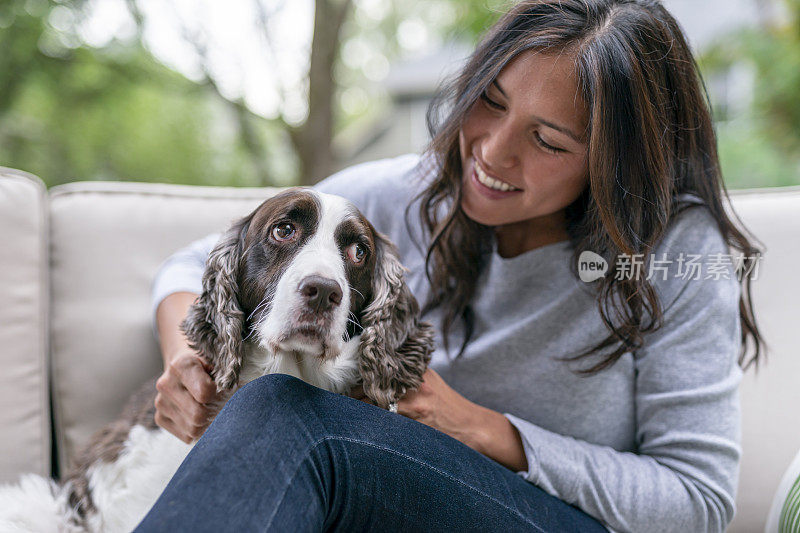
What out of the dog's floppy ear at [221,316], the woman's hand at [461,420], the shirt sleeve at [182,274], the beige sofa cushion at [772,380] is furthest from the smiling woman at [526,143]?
the beige sofa cushion at [772,380]

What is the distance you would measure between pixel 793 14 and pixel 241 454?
5.70 m

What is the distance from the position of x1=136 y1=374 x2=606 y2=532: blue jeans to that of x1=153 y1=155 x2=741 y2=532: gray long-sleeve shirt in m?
0.13

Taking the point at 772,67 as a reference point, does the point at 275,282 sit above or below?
below

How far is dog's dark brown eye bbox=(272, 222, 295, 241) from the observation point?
1228 mm

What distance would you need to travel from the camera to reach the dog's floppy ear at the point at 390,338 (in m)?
1.27

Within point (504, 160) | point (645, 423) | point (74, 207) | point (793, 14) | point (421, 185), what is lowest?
point (645, 423)

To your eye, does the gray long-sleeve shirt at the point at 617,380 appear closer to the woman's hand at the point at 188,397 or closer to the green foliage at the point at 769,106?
the woman's hand at the point at 188,397

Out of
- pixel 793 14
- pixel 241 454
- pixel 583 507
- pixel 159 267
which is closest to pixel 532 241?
pixel 583 507

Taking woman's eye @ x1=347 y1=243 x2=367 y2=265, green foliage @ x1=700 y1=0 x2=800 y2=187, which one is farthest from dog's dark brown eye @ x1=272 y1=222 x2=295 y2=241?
green foliage @ x1=700 y1=0 x2=800 y2=187

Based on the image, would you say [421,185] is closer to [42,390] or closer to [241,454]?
[241,454]

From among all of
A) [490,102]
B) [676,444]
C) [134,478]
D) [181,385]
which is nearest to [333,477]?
[181,385]

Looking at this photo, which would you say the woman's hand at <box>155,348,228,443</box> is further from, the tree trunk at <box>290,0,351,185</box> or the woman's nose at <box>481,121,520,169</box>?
the tree trunk at <box>290,0,351,185</box>

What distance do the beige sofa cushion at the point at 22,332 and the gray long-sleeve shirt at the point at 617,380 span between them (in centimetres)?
41

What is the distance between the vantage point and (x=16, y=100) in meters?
4.55
